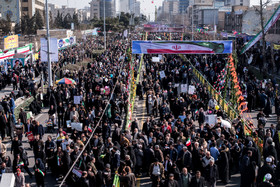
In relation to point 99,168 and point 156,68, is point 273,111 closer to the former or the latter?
point 156,68

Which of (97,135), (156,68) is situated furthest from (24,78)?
(97,135)

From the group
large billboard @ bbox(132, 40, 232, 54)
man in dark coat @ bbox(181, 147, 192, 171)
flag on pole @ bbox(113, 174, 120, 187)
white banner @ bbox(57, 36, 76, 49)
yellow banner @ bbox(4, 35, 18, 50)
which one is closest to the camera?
flag on pole @ bbox(113, 174, 120, 187)

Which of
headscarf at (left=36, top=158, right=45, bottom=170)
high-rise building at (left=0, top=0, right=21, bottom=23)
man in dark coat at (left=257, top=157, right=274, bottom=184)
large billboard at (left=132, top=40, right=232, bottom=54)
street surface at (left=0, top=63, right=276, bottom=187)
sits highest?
high-rise building at (left=0, top=0, right=21, bottom=23)

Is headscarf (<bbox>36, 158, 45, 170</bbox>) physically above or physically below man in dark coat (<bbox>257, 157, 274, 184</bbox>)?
below

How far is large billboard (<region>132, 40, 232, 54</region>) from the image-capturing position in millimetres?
19375

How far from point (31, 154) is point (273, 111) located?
12.3 m

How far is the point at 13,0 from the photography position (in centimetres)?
8669

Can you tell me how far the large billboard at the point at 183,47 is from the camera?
63.6 feet

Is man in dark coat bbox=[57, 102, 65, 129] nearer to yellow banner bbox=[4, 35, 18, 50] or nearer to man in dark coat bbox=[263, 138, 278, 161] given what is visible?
man in dark coat bbox=[263, 138, 278, 161]

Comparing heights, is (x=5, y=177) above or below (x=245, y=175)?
above

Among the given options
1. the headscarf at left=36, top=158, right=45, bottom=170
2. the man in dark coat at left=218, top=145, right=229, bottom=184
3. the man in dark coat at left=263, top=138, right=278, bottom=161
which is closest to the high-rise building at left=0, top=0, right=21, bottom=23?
the headscarf at left=36, top=158, right=45, bottom=170

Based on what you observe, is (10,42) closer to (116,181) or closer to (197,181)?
(116,181)

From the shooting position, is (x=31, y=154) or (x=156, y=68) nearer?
(x=31, y=154)

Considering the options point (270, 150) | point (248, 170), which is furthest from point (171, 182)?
point (270, 150)
